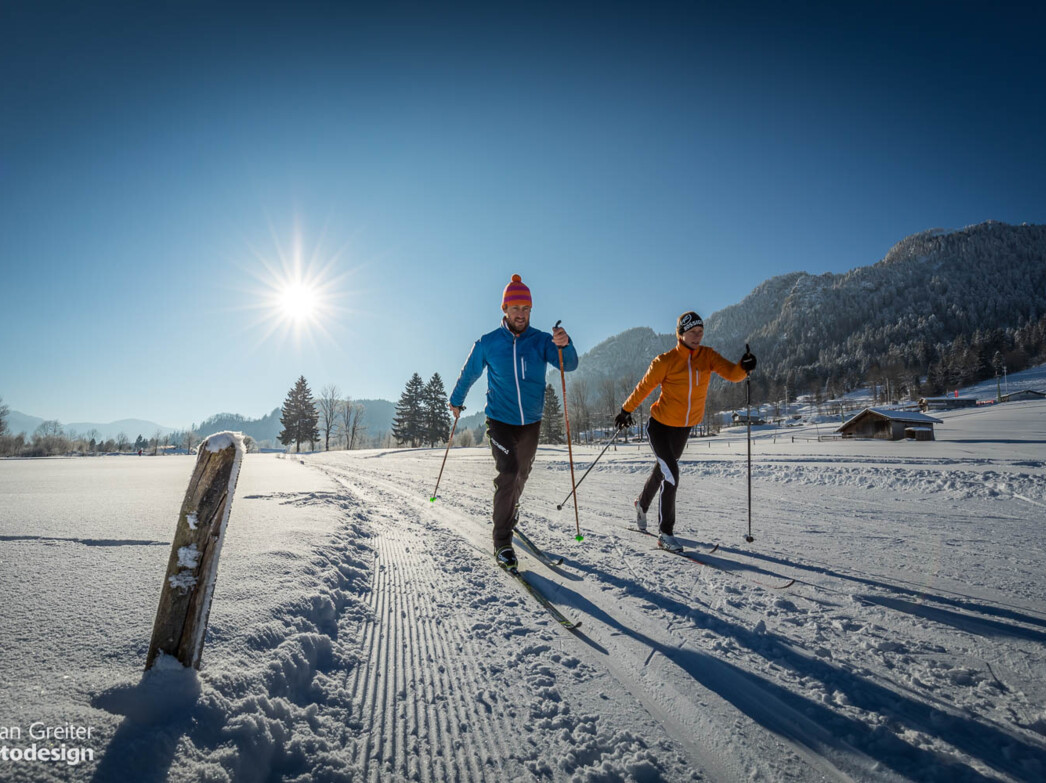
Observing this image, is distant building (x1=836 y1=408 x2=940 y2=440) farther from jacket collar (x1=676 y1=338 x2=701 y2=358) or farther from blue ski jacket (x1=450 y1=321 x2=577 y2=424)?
blue ski jacket (x1=450 y1=321 x2=577 y2=424)

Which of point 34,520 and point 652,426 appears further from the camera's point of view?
point 652,426

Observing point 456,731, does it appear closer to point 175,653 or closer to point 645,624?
Answer: point 175,653

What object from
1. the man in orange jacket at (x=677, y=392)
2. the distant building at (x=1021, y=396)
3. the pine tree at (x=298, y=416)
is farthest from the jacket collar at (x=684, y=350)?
the distant building at (x=1021, y=396)

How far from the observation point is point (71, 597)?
1.88 metres

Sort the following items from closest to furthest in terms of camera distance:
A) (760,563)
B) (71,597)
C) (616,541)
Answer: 1. (71,597)
2. (760,563)
3. (616,541)

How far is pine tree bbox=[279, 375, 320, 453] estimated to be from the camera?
48.1 metres

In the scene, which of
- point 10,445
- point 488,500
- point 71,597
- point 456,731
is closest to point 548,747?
point 456,731

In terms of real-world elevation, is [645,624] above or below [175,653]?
below

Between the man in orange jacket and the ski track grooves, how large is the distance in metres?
2.38

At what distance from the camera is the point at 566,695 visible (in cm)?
175

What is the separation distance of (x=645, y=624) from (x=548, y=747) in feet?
3.52

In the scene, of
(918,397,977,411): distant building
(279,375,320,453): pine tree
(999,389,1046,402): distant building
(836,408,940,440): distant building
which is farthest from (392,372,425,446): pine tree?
(999,389,1046,402): distant building

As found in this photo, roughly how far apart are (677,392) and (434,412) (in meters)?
44.8

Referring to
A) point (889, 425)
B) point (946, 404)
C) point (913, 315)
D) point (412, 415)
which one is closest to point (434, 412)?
point (412, 415)
